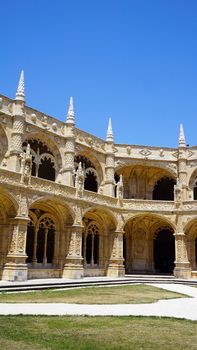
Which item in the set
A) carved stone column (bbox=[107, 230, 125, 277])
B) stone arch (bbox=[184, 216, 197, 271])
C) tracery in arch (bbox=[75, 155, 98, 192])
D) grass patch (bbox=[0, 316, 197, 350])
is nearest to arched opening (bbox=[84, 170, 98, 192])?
tracery in arch (bbox=[75, 155, 98, 192])

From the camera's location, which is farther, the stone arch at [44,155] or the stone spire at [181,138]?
the stone spire at [181,138]

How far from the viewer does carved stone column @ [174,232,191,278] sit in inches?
1163

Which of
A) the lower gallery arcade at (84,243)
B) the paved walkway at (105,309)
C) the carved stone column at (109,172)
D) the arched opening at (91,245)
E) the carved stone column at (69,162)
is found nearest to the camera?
the paved walkway at (105,309)

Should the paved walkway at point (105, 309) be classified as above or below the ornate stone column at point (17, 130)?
below

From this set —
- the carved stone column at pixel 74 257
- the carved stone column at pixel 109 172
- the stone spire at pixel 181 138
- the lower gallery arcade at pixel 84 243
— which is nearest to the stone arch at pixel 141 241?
the lower gallery arcade at pixel 84 243

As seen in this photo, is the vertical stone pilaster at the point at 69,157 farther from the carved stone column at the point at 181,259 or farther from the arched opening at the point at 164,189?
the arched opening at the point at 164,189

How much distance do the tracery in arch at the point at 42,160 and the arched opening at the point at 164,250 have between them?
38.6 ft

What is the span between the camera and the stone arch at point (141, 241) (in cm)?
3375

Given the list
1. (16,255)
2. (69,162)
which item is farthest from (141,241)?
(16,255)

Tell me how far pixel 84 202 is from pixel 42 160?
15.5 feet

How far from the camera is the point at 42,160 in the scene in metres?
28.7

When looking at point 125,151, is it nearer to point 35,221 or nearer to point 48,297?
point 35,221

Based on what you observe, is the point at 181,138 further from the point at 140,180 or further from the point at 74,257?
the point at 74,257

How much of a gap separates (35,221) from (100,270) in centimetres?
739
